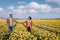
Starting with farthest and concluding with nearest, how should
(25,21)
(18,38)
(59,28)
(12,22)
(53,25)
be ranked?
(53,25) → (59,28) → (25,21) → (12,22) → (18,38)

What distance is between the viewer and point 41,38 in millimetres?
9578

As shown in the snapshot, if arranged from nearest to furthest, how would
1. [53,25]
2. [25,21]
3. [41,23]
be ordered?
1. [25,21]
2. [53,25]
3. [41,23]

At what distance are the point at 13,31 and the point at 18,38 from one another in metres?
1.16

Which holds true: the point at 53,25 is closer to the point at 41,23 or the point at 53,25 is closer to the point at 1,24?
the point at 41,23

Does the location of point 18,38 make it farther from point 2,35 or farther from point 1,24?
point 1,24

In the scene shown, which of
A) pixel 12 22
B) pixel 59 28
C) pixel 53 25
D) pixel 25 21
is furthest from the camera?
pixel 53 25

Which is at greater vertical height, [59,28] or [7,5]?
[7,5]

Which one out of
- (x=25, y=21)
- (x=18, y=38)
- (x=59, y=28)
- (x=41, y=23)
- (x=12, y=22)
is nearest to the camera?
(x=18, y=38)

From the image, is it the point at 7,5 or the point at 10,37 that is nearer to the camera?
the point at 10,37

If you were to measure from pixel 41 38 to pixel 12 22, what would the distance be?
1.37 metres

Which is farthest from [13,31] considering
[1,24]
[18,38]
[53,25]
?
[53,25]

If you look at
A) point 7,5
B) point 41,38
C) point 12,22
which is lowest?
point 41,38

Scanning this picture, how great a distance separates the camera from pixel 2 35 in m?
10.4

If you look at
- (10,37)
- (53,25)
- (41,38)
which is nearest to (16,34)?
(10,37)
